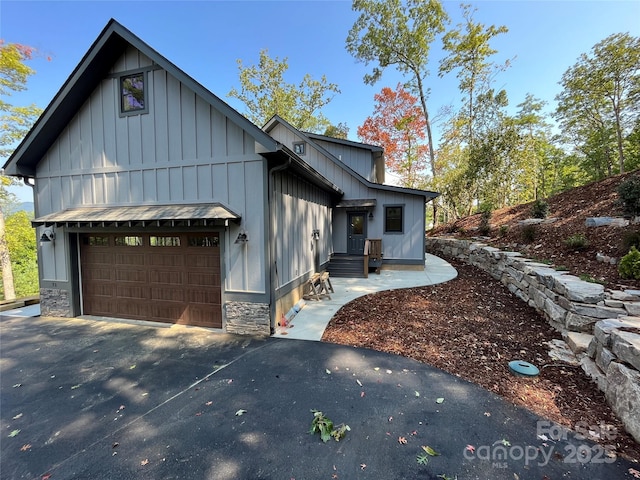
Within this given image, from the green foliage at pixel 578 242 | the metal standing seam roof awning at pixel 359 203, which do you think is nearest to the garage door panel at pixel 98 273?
the metal standing seam roof awning at pixel 359 203

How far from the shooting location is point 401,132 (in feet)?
76.0

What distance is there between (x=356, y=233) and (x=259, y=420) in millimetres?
9724

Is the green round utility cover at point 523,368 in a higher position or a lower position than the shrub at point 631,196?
lower

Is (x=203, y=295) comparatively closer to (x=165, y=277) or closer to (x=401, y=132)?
(x=165, y=277)

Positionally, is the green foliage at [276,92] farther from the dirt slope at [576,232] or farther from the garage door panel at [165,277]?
the garage door panel at [165,277]

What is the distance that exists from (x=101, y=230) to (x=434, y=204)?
19.6 metres

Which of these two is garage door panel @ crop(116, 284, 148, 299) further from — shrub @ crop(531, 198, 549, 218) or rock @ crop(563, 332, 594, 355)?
shrub @ crop(531, 198, 549, 218)

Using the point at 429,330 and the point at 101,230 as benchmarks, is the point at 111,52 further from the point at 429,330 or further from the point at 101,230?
the point at 429,330

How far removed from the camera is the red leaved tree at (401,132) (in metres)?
22.5

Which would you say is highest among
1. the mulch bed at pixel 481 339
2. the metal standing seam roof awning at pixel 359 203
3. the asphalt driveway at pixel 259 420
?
the metal standing seam roof awning at pixel 359 203

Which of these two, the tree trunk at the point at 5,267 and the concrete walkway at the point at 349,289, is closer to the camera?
the concrete walkway at the point at 349,289

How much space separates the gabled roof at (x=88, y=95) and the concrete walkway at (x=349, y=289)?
3636 millimetres

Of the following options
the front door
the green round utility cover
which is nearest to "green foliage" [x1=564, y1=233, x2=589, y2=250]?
the green round utility cover

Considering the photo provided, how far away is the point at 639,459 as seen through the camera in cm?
238
